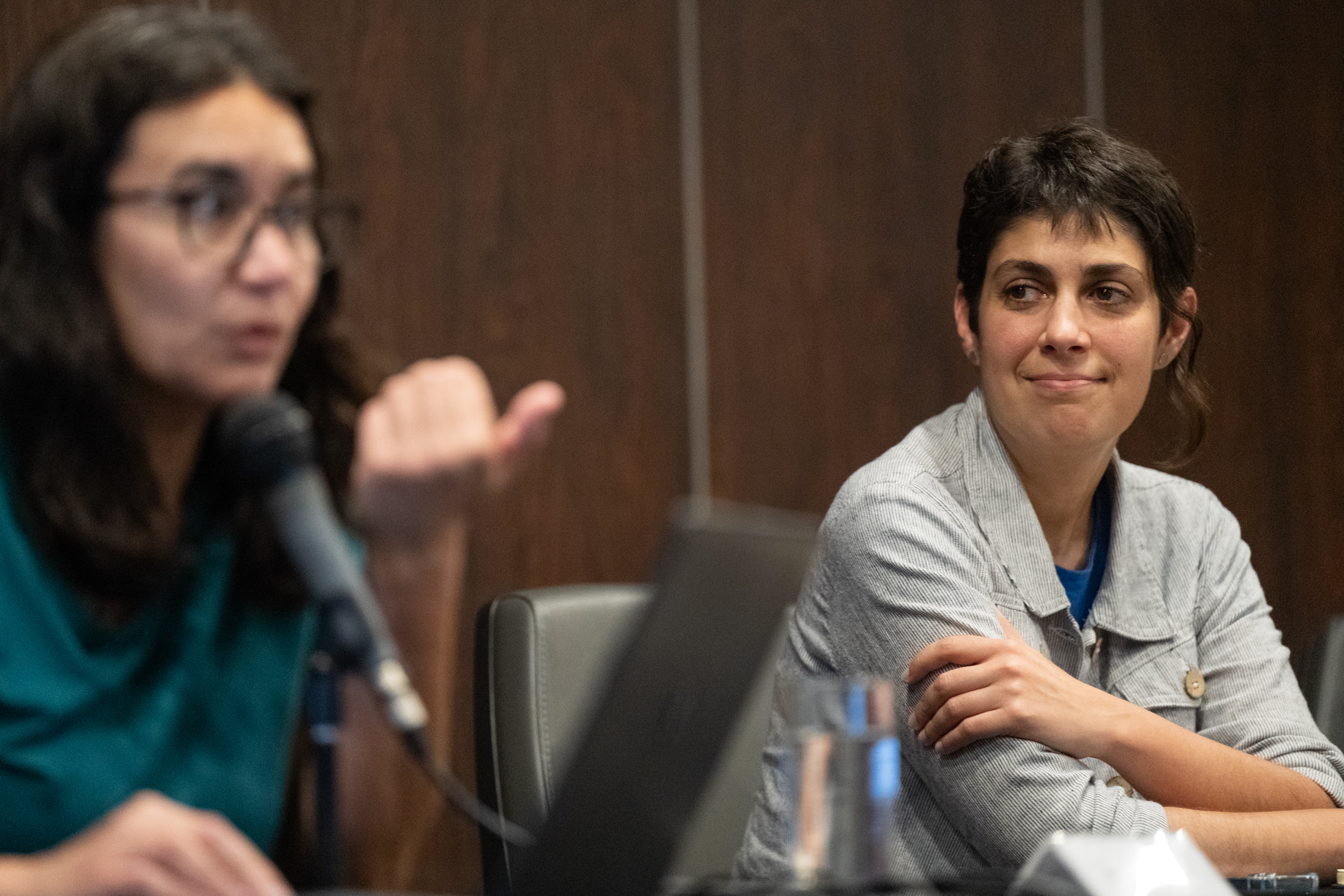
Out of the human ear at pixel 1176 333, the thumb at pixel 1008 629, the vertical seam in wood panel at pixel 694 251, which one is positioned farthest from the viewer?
the vertical seam in wood panel at pixel 694 251

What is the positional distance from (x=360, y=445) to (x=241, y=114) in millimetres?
385

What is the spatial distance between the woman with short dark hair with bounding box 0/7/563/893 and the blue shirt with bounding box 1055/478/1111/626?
3.12ft

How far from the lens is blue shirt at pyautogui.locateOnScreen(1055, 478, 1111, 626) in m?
1.84

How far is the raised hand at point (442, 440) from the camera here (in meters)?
0.93

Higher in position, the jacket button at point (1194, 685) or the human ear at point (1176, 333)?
the human ear at point (1176, 333)

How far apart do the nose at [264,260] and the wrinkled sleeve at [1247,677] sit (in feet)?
4.16

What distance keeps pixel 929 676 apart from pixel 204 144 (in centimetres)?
94

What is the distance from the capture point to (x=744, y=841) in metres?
1.78

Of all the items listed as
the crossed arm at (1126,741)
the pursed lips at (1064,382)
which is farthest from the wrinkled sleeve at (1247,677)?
the pursed lips at (1064,382)

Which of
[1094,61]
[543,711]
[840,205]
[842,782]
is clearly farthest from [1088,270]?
[1094,61]

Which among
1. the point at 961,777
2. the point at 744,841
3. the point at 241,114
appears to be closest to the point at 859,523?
the point at 961,777

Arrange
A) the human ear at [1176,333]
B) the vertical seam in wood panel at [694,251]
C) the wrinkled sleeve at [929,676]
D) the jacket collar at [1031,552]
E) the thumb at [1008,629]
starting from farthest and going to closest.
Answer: the vertical seam in wood panel at [694,251]
the human ear at [1176,333]
the jacket collar at [1031,552]
the thumb at [1008,629]
the wrinkled sleeve at [929,676]

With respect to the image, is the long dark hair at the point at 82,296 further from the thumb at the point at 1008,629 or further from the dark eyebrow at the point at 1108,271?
the dark eyebrow at the point at 1108,271

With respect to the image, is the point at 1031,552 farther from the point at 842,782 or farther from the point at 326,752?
the point at 326,752
